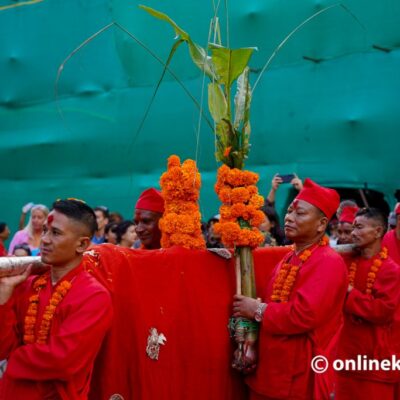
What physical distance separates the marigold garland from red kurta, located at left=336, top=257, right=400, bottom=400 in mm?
799

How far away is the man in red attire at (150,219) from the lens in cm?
539

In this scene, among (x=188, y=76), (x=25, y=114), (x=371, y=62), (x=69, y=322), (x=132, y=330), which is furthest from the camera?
(x=25, y=114)

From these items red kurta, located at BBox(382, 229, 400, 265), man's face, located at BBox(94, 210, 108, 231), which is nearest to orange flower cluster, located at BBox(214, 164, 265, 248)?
red kurta, located at BBox(382, 229, 400, 265)

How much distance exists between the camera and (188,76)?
10.6m

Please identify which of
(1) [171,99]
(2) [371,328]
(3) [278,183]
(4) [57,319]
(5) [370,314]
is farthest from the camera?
(1) [171,99]

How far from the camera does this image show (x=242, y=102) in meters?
4.62

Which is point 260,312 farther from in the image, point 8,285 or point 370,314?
point 8,285

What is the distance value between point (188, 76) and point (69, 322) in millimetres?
7503

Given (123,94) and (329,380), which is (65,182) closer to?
(123,94)

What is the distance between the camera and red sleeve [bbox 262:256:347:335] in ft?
14.0

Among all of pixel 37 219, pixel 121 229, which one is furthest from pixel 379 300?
pixel 37 219

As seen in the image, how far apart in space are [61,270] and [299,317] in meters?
1.36

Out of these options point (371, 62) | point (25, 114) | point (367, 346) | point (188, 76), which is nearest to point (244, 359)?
point (367, 346)

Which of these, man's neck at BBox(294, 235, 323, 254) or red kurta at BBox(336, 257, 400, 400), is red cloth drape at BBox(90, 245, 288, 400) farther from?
red kurta at BBox(336, 257, 400, 400)
